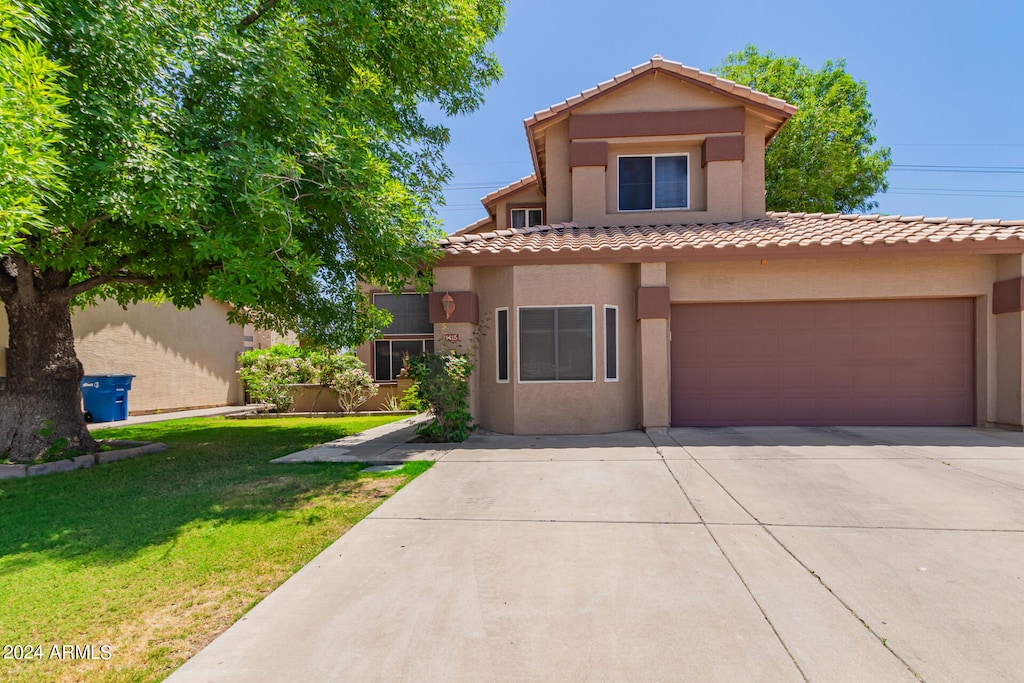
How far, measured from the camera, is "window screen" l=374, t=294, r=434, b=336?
701 inches

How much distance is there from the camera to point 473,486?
6.11m

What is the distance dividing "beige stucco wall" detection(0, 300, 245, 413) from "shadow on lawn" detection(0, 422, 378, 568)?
737 cm

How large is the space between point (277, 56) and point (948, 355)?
1238 centimetres

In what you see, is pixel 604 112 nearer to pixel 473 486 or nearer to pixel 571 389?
pixel 571 389

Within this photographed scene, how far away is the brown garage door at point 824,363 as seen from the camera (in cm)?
989

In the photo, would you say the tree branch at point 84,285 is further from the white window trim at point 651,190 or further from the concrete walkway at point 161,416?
the white window trim at point 651,190

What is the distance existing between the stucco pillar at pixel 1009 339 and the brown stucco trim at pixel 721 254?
523mm

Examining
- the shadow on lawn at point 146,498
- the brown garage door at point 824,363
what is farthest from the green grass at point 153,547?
the brown garage door at point 824,363

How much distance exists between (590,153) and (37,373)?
11.0 meters

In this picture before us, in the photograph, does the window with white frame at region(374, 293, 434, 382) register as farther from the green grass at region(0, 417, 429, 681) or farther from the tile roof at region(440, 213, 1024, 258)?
the green grass at region(0, 417, 429, 681)

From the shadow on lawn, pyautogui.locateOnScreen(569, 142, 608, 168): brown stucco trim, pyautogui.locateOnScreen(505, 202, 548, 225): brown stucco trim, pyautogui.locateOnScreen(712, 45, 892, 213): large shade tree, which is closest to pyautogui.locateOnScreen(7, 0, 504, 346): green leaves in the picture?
the shadow on lawn

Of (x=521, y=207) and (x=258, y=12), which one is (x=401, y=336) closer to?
(x=521, y=207)

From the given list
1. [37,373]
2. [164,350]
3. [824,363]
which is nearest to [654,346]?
[824,363]

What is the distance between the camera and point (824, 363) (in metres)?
10.1
